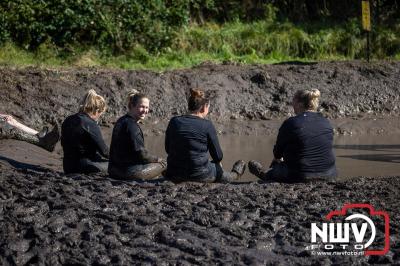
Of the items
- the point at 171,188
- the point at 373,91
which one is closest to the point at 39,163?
the point at 171,188

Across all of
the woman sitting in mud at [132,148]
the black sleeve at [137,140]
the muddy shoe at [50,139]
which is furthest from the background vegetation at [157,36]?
the black sleeve at [137,140]

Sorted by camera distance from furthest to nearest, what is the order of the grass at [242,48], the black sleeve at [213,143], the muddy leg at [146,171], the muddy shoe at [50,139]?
1. the grass at [242,48]
2. the muddy shoe at [50,139]
3. the muddy leg at [146,171]
4. the black sleeve at [213,143]

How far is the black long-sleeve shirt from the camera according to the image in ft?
32.5

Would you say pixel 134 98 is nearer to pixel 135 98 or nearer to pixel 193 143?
pixel 135 98

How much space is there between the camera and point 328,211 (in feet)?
27.7

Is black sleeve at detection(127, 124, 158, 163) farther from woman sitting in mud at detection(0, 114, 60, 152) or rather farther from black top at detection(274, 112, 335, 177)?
woman sitting in mud at detection(0, 114, 60, 152)

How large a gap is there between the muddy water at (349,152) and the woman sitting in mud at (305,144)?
72.7 inches

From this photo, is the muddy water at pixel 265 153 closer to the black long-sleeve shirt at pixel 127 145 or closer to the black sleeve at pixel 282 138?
the black long-sleeve shirt at pixel 127 145

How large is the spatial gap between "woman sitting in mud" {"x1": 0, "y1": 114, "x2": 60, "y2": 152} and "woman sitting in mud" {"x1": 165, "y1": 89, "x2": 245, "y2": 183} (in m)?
2.13

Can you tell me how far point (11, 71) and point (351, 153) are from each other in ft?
22.2

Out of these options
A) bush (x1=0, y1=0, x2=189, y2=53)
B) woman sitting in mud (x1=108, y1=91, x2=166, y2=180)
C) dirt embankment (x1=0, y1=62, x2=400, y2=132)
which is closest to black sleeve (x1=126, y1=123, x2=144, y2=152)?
woman sitting in mud (x1=108, y1=91, x2=166, y2=180)

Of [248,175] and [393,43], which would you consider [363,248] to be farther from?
[393,43]

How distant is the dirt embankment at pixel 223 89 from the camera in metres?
15.6

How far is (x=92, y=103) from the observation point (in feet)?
33.5
